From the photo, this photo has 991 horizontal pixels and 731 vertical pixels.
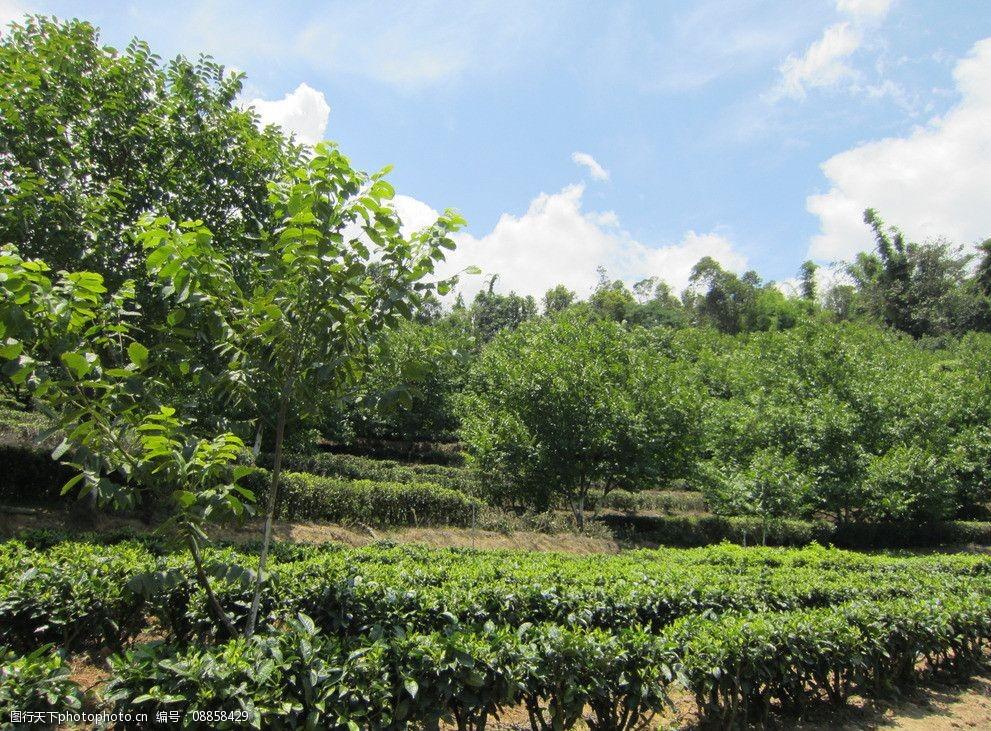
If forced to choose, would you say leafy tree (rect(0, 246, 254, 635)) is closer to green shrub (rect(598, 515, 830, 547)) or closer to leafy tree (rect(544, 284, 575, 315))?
Result: green shrub (rect(598, 515, 830, 547))

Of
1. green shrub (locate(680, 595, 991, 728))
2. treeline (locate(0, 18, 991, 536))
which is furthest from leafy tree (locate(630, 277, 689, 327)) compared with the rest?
green shrub (locate(680, 595, 991, 728))

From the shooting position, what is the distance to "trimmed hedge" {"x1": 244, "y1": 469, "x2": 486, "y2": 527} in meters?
14.5

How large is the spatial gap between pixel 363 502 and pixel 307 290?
40.6 ft

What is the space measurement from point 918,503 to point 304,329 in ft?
70.0

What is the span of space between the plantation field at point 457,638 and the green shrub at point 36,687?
0.01m

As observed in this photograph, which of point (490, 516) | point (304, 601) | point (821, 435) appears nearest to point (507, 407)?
point (490, 516)

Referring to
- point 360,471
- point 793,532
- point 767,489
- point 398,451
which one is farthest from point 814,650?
point 398,451

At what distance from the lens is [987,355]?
1114 inches

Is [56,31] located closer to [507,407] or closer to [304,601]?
[304,601]

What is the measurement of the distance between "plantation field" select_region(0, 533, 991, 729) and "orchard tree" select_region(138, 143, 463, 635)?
1.99 feet

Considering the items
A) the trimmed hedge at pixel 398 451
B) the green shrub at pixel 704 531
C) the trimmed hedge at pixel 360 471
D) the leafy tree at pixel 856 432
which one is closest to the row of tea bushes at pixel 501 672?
the leafy tree at pixel 856 432

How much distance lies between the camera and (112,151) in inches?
424

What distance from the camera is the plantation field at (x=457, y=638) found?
3.02m

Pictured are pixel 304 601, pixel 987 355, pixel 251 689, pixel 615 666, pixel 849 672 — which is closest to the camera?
pixel 251 689
